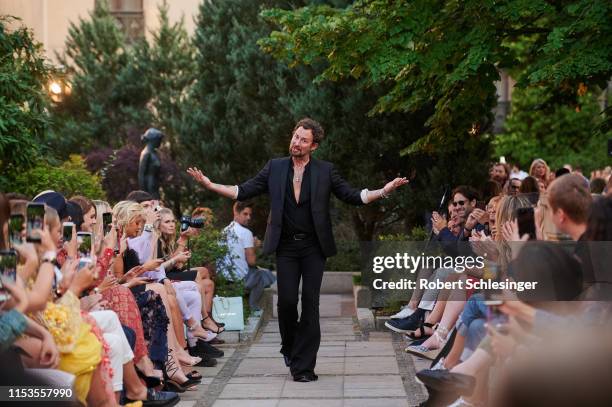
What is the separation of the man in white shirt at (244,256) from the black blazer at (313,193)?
3867 millimetres

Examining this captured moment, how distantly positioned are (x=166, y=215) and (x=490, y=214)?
3.07m

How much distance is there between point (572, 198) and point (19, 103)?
9.23 meters

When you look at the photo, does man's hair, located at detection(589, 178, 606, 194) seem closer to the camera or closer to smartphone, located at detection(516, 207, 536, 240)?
the camera

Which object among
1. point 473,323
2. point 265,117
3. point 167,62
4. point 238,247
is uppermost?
point 167,62

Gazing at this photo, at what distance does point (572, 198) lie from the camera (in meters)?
6.41

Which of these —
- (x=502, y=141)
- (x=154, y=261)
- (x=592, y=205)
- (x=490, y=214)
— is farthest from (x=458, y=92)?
(x=502, y=141)

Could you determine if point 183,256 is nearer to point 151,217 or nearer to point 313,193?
point 151,217

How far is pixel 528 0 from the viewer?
12.5m

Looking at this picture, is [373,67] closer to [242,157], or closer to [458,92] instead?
[458,92]

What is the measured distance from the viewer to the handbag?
12.5m

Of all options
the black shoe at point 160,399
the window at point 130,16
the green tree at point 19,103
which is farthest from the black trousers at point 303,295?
the window at point 130,16

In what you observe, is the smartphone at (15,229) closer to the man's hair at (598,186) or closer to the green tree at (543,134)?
the man's hair at (598,186)

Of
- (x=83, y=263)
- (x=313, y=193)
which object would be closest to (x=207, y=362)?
(x=313, y=193)

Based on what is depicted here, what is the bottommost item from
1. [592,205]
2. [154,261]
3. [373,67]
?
[154,261]
